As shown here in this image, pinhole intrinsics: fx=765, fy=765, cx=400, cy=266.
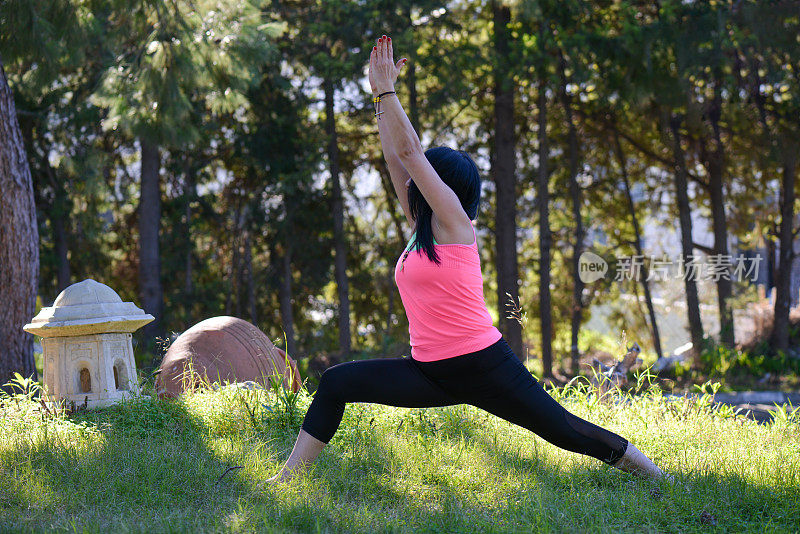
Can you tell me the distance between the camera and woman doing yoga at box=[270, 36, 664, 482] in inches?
127

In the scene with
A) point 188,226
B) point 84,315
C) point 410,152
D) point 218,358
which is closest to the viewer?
point 410,152

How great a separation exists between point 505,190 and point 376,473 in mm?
10361

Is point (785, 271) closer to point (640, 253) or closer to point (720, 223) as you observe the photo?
point (720, 223)

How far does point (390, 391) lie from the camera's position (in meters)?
3.38

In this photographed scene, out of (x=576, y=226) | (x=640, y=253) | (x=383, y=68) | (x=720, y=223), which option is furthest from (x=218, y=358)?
(x=720, y=223)

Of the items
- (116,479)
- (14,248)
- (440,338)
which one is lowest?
(116,479)

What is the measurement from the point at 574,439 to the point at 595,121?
43.0ft

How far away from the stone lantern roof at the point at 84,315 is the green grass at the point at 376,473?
54cm

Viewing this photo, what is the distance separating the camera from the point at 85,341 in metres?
5.41

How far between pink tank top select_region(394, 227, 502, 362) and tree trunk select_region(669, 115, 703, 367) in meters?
11.8

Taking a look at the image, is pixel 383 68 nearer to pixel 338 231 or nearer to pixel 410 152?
pixel 410 152

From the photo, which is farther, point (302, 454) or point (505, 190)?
point (505, 190)

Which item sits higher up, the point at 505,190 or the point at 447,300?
the point at 505,190

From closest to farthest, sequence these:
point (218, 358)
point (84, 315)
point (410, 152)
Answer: point (410, 152), point (84, 315), point (218, 358)
